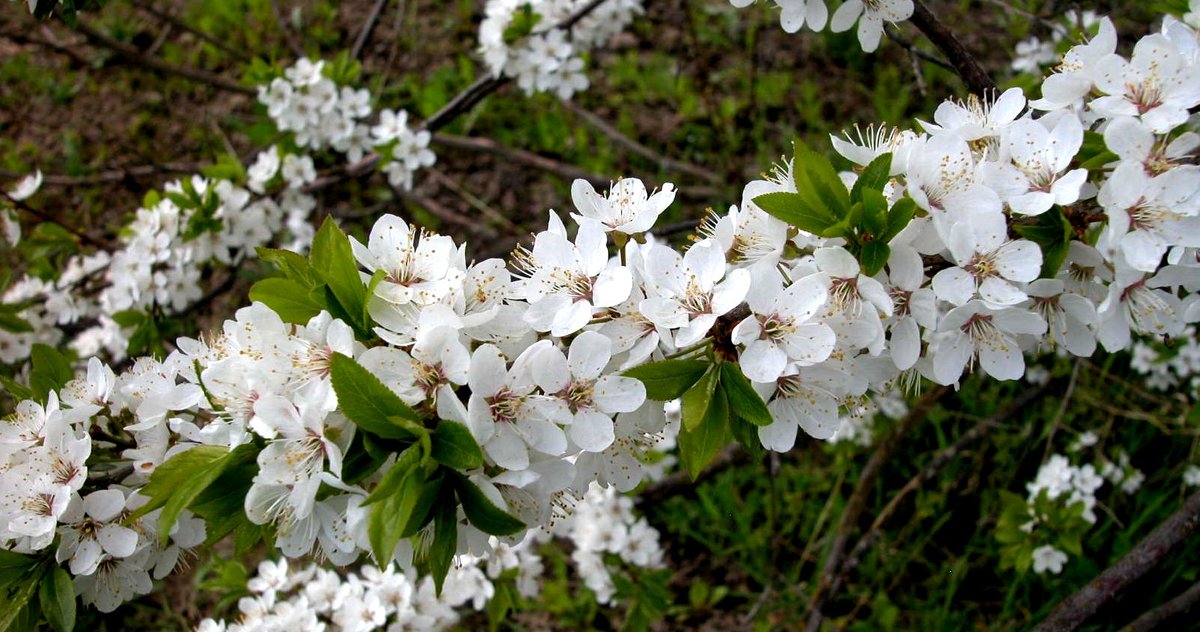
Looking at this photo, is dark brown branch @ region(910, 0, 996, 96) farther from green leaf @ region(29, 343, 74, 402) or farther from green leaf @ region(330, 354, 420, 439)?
green leaf @ region(29, 343, 74, 402)

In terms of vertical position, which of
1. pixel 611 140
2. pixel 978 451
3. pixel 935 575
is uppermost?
pixel 611 140

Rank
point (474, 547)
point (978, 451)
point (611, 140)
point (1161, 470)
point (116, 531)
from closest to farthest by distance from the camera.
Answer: point (474, 547) < point (116, 531) < point (1161, 470) < point (978, 451) < point (611, 140)

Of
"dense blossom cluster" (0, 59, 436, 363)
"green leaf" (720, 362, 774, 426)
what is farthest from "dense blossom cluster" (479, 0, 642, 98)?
"green leaf" (720, 362, 774, 426)

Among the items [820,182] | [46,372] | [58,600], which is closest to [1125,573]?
[820,182]

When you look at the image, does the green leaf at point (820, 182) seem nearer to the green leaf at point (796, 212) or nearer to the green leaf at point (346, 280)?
the green leaf at point (796, 212)

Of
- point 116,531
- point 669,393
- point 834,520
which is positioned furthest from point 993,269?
point 834,520

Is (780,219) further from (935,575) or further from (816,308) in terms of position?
(935,575)
